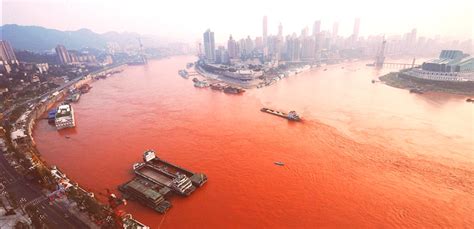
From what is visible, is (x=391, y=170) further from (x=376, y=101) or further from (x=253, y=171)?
(x=376, y=101)

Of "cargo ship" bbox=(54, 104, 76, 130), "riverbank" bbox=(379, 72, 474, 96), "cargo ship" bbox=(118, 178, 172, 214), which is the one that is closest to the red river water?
"cargo ship" bbox=(118, 178, 172, 214)

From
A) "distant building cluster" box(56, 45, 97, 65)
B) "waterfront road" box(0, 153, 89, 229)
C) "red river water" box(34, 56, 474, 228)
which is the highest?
"distant building cluster" box(56, 45, 97, 65)

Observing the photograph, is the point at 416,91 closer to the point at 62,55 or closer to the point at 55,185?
the point at 55,185

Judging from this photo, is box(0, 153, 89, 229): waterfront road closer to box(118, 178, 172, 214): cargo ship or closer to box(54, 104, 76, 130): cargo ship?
box(118, 178, 172, 214): cargo ship

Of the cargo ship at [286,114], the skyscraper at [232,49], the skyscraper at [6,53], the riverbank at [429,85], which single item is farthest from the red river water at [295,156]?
the skyscraper at [232,49]

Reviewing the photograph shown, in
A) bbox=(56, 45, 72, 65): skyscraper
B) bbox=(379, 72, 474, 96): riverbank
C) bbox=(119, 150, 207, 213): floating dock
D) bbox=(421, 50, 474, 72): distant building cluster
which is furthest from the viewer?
bbox=(56, 45, 72, 65): skyscraper

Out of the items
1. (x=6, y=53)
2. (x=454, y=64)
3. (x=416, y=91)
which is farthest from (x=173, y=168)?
(x=6, y=53)

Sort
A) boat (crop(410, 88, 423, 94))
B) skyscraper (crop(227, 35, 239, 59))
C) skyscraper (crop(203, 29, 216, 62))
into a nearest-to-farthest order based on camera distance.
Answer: boat (crop(410, 88, 423, 94))
skyscraper (crop(227, 35, 239, 59))
skyscraper (crop(203, 29, 216, 62))
